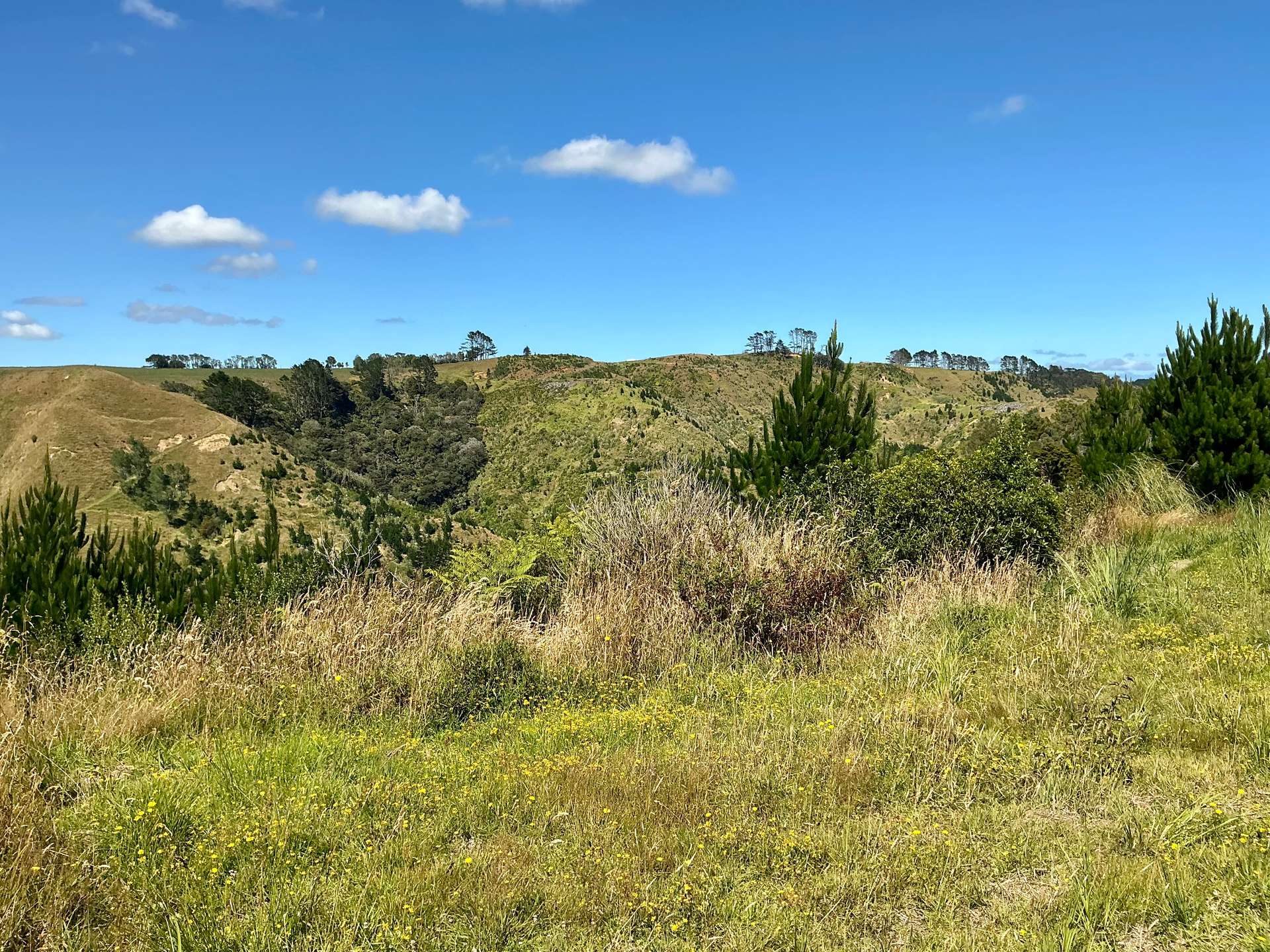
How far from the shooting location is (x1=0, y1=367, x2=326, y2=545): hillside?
47.3m

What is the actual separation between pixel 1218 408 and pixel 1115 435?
163cm

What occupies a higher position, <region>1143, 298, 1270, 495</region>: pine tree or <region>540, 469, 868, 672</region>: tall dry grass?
<region>1143, 298, 1270, 495</region>: pine tree

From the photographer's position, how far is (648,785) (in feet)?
12.4

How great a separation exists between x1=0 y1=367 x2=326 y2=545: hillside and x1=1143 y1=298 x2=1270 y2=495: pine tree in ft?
143

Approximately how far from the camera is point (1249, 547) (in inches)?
300

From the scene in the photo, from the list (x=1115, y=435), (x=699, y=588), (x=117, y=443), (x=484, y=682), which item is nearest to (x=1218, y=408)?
(x=1115, y=435)

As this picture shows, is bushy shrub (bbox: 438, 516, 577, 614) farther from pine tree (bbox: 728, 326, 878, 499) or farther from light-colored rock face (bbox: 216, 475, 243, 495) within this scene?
light-colored rock face (bbox: 216, 475, 243, 495)

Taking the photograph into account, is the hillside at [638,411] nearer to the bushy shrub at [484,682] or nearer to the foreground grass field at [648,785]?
the bushy shrub at [484,682]

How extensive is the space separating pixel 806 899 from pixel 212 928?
2180 millimetres

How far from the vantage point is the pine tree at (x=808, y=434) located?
10.9 meters

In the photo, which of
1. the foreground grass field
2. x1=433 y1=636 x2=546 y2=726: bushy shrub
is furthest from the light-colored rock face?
x1=433 y1=636 x2=546 y2=726: bushy shrub

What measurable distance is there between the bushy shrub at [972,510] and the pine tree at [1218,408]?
3720 millimetres

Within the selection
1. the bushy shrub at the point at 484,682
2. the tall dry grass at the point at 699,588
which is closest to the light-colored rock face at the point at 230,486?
the tall dry grass at the point at 699,588

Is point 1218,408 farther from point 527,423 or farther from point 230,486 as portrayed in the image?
point 527,423
